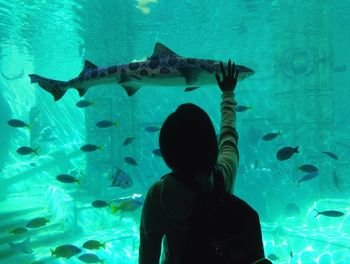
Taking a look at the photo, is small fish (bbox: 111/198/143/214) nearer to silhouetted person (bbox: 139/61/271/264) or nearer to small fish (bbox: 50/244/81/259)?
small fish (bbox: 50/244/81/259)

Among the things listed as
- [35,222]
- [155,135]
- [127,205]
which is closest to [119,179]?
[127,205]

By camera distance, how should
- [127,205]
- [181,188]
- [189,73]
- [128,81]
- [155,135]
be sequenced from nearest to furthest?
1. [181,188]
2. [189,73]
3. [128,81]
4. [127,205]
5. [155,135]

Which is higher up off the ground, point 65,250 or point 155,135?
point 65,250

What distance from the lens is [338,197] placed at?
A: 61.9ft

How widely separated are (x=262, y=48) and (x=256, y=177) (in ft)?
58.0

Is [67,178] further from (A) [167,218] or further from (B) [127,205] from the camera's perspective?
(A) [167,218]

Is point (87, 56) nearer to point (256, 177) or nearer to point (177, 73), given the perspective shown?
point (256, 177)

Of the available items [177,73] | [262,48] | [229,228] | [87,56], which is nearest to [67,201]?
[177,73]

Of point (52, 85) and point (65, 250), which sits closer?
point (52, 85)

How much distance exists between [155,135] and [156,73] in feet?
81.9

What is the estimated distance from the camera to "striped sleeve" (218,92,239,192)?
211 cm

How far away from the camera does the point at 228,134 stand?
2.50 meters

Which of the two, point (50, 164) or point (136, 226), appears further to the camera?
point (50, 164)

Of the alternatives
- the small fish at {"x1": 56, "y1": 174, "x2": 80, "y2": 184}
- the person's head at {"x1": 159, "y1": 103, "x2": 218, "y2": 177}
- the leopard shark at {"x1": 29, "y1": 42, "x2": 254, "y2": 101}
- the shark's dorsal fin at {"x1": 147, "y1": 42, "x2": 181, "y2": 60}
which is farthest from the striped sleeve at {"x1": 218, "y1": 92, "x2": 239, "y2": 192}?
the small fish at {"x1": 56, "y1": 174, "x2": 80, "y2": 184}
